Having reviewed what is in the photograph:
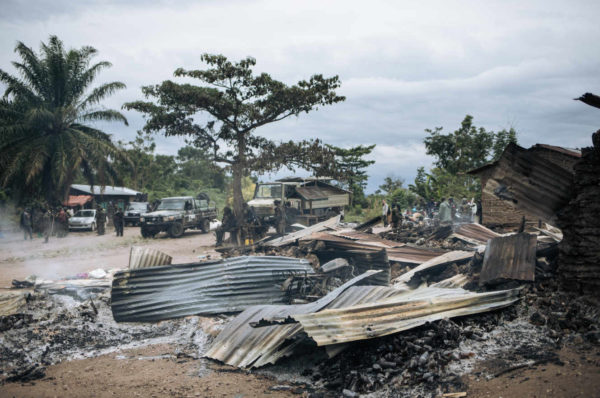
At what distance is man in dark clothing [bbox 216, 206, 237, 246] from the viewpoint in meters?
16.4

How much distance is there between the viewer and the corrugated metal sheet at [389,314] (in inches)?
177

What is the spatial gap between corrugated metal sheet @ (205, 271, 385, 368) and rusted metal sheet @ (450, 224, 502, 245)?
629 cm

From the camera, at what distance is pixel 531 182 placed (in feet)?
19.0

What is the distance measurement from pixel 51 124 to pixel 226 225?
1516 cm

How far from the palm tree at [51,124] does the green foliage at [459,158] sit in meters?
21.5

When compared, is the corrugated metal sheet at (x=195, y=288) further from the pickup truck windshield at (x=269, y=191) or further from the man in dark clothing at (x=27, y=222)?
the man in dark clothing at (x=27, y=222)

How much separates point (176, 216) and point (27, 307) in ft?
42.3

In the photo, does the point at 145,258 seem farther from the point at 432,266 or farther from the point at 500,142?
the point at 500,142

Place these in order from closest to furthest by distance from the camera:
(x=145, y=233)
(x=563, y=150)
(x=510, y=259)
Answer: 1. (x=510, y=259)
2. (x=563, y=150)
3. (x=145, y=233)

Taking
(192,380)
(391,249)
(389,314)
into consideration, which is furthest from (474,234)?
(192,380)

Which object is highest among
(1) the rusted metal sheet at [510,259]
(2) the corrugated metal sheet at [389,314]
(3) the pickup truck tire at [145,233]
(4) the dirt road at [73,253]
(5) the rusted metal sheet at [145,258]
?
(1) the rusted metal sheet at [510,259]

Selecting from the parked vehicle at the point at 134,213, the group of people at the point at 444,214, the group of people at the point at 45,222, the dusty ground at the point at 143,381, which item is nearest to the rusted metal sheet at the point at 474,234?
the group of people at the point at 444,214

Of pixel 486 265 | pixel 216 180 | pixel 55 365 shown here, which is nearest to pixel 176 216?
pixel 55 365

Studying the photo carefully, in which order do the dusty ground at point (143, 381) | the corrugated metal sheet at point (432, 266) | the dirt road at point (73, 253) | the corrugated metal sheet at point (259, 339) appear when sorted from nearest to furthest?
the dusty ground at point (143, 381)
the corrugated metal sheet at point (259, 339)
the corrugated metal sheet at point (432, 266)
the dirt road at point (73, 253)
